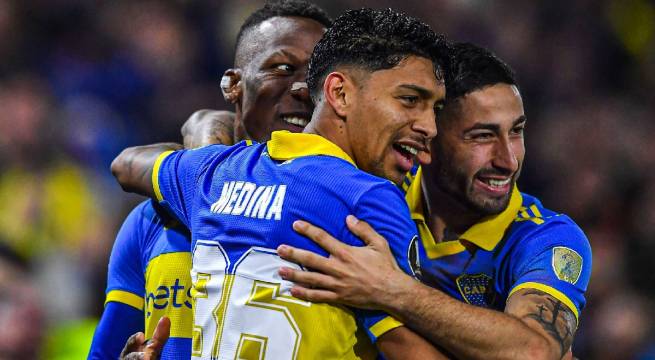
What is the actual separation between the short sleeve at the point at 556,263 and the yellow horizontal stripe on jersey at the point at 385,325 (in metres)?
0.58

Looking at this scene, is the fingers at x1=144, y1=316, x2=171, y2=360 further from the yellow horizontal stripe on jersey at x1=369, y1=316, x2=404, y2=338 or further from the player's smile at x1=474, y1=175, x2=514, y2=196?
the player's smile at x1=474, y1=175, x2=514, y2=196

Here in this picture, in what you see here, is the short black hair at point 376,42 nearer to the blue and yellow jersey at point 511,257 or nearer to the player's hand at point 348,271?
the player's hand at point 348,271

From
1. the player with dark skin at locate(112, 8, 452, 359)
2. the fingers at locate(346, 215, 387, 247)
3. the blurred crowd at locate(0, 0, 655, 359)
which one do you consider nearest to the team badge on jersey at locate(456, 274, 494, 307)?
the player with dark skin at locate(112, 8, 452, 359)

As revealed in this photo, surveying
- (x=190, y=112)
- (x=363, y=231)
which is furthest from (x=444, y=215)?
(x=190, y=112)

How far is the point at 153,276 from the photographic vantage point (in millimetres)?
3318

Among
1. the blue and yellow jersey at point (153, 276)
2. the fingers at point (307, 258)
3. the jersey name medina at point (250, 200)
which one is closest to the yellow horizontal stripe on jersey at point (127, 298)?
the blue and yellow jersey at point (153, 276)

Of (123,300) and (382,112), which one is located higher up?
(382,112)

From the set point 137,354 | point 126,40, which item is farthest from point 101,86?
point 137,354

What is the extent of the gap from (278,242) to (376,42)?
684 mm

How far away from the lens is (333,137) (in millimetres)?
2916

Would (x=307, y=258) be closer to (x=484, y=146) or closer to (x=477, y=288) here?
(x=477, y=288)

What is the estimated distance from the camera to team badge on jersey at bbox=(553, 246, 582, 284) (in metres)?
Result: 3.04

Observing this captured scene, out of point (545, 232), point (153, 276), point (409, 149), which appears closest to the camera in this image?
point (409, 149)

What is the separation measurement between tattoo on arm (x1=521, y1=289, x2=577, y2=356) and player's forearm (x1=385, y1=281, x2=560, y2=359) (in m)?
0.17
